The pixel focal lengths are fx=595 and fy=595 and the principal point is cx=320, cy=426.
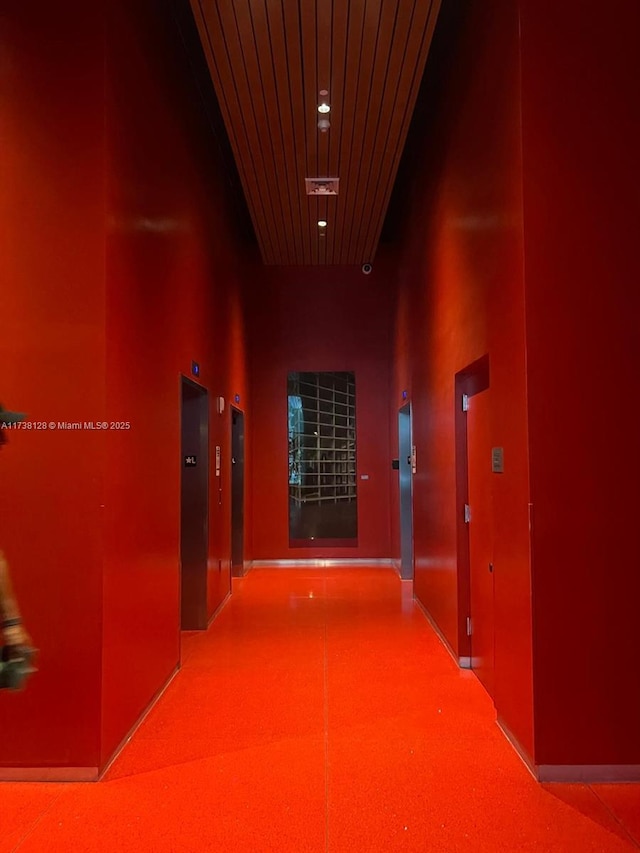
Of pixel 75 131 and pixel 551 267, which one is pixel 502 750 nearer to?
pixel 551 267

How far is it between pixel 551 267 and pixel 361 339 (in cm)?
613

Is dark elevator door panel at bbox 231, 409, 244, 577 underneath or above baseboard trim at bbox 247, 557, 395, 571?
above

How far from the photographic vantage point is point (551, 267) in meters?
2.93

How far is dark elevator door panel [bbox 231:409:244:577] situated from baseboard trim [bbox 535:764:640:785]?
5.60 metres

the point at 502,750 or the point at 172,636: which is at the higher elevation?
the point at 172,636

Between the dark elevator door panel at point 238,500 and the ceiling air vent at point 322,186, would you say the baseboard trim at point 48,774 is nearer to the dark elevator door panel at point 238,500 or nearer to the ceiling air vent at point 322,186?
the dark elevator door panel at point 238,500

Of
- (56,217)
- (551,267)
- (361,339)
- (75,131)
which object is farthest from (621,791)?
(361,339)

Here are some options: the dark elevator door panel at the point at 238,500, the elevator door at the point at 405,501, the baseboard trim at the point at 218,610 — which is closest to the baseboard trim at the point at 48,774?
the baseboard trim at the point at 218,610

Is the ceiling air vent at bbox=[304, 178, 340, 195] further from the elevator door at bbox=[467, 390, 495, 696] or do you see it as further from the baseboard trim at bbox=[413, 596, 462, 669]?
the baseboard trim at bbox=[413, 596, 462, 669]

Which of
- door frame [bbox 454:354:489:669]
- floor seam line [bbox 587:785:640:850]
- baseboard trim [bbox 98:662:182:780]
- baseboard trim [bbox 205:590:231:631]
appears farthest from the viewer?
baseboard trim [bbox 205:590:231:631]

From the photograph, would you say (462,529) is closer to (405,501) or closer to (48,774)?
(48,774)

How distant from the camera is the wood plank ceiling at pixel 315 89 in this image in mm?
3768

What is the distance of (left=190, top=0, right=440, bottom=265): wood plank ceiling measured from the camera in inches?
148

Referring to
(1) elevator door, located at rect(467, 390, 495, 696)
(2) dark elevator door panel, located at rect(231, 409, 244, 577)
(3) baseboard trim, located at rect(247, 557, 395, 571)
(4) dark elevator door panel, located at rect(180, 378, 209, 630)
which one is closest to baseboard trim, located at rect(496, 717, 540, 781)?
(1) elevator door, located at rect(467, 390, 495, 696)
